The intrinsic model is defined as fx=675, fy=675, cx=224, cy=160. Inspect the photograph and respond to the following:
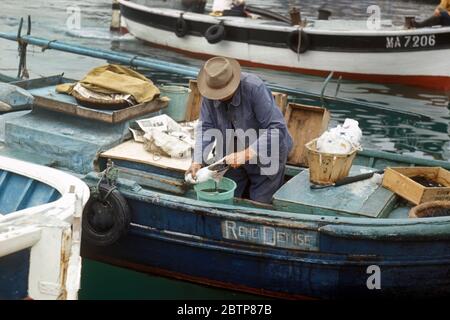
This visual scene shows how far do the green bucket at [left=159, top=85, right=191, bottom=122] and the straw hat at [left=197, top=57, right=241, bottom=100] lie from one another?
2135 mm

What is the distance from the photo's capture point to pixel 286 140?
5.80m

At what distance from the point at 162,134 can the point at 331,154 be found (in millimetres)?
1636

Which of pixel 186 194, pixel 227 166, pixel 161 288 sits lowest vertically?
pixel 161 288

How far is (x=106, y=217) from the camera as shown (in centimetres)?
582

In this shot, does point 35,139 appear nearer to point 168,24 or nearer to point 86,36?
point 168,24

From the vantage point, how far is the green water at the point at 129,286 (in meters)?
6.27

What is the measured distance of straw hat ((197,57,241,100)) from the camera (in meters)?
5.51

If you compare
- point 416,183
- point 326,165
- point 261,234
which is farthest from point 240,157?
point 416,183

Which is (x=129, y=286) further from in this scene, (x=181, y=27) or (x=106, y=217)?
(x=181, y=27)

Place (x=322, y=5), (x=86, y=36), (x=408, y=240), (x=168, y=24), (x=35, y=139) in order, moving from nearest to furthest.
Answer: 1. (x=408, y=240)
2. (x=35, y=139)
3. (x=168, y=24)
4. (x=86, y=36)
5. (x=322, y=5)

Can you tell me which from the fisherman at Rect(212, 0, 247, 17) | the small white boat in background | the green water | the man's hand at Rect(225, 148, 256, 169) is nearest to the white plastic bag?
the man's hand at Rect(225, 148, 256, 169)

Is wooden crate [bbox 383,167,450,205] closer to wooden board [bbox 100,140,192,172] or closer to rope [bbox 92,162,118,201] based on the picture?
wooden board [bbox 100,140,192,172]

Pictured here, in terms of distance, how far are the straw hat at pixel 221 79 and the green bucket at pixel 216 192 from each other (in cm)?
79
